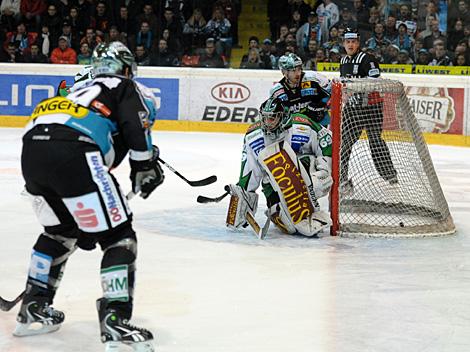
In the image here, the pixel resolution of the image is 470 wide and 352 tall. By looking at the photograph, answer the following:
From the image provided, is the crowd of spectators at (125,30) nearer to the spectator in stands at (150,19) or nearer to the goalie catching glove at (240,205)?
the spectator in stands at (150,19)

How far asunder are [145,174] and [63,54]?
28.4 feet

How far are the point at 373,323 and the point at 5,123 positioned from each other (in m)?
8.11

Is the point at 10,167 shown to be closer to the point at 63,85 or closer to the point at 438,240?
the point at 63,85

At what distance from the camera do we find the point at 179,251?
4945mm

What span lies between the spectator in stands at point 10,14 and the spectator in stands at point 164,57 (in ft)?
6.71

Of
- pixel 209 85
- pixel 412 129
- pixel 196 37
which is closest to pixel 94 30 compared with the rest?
pixel 196 37

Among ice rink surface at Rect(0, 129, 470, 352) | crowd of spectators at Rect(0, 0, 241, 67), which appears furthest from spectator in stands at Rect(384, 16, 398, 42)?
ice rink surface at Rect(0, 129, 470, 352)

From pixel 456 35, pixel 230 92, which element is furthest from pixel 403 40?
pixel 230 92

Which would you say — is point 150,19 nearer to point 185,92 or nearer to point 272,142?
point 185,92

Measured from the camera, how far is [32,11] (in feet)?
39.8

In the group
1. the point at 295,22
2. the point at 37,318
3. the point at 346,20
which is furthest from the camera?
the point at 295,22

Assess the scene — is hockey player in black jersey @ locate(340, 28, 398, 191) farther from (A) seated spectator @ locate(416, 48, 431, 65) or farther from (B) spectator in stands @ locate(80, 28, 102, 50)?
(B) spectator in stands @ locate(80, 28, 102, 50)

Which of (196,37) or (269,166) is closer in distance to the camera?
(269,166)

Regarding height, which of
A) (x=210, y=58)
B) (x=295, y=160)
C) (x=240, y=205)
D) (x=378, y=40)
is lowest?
(x=240, y=205)
